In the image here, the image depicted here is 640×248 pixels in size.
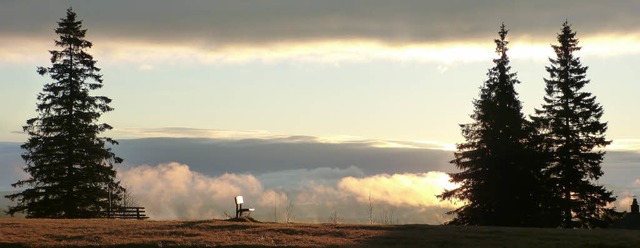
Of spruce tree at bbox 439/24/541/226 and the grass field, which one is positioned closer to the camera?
the grass field

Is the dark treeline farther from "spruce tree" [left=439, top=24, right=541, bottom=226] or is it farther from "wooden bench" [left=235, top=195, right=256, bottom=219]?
"wooden bench" [left=235, top=195, right=256, bottom=219]

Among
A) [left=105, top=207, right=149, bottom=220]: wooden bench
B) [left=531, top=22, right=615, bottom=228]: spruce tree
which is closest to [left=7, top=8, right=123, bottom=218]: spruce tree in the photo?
[left=105, top=207, right=149, bottom=220]: wooden bench

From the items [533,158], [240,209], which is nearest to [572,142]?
[533,158]

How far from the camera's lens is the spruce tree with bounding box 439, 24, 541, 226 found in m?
56.6

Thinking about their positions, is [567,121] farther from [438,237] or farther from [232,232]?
[232,232]

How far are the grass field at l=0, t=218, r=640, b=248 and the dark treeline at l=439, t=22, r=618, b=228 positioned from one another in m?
12.1

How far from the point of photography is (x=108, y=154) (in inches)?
2383

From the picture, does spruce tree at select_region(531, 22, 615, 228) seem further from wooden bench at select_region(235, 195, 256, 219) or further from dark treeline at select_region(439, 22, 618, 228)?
wooden bench at select_region(235, 195, 256, 219)

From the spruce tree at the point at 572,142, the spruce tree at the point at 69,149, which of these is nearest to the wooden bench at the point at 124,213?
the spruce tree at the point at 69,149

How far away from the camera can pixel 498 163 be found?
57.0 m

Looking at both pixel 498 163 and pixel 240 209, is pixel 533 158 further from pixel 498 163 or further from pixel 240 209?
pixel 240 209

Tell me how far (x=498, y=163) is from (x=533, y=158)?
2.70 metres

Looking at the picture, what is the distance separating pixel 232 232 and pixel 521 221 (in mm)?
23681

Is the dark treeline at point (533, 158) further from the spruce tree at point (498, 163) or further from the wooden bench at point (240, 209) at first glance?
the wooden bench at point (240, 209)
